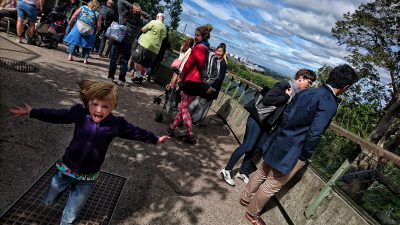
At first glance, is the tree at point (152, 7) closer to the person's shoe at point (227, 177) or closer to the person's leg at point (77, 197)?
the person's shoe at point (227, 177)

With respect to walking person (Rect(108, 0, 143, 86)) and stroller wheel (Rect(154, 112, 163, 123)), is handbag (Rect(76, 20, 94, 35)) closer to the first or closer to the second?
walking person (Rect(108, 0, 143, 86))

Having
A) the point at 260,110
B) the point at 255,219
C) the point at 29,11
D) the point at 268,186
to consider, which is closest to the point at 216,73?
the point at 260,110

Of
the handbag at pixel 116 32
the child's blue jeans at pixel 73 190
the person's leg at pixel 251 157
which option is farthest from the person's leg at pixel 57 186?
the handbag at pixel 116 32

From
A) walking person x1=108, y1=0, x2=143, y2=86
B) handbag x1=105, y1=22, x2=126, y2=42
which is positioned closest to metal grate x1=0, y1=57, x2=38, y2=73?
walking person x1=108, y1=0, x2=143, y2=86

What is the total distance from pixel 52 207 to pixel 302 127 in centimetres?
282

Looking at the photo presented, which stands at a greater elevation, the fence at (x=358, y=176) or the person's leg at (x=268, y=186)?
the fence at (x=358, y=176)

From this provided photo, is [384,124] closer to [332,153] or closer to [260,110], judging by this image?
[332,153]

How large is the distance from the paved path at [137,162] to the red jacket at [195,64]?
1.25m

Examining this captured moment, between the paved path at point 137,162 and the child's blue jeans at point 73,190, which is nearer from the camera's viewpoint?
the child's blue jeans at point 73,190

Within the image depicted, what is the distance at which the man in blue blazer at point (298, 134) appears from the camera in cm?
350

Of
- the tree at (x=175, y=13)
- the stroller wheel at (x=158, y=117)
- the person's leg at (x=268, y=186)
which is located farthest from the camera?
the tree at (x=175, y=13)

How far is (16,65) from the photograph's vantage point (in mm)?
6777

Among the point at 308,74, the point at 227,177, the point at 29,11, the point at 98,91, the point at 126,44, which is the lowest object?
the point at 227,177

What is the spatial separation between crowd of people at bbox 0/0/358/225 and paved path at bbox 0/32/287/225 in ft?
1.27
